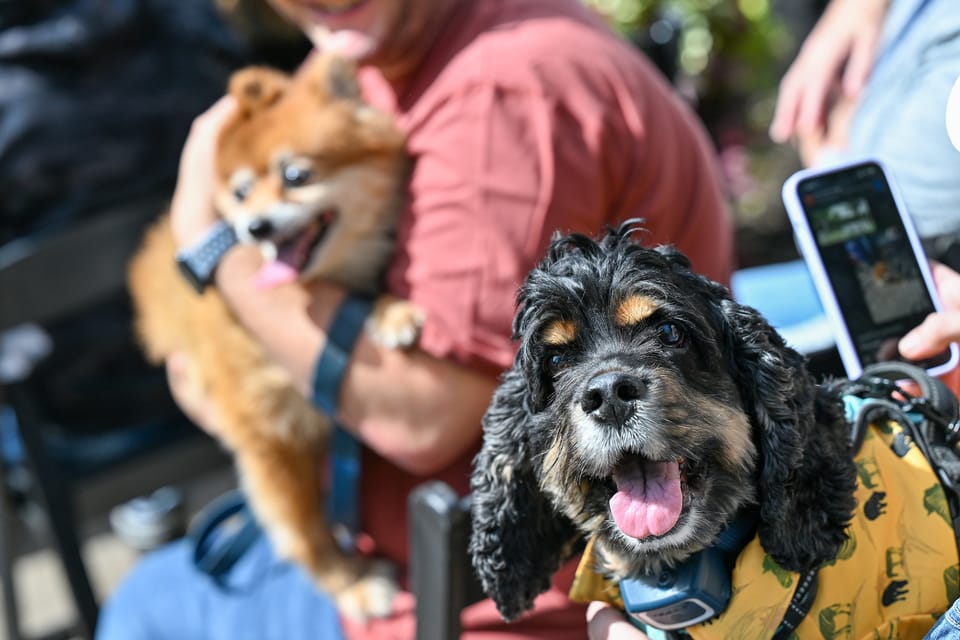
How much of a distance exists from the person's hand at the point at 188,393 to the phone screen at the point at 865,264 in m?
1.56

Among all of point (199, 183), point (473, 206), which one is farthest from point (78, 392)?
point (473, 206)

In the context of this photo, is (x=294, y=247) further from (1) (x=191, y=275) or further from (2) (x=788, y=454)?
(2) (x=788, y=454)

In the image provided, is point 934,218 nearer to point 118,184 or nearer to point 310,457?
point 310,457

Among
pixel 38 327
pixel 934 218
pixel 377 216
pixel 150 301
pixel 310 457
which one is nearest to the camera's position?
pixel 934 218

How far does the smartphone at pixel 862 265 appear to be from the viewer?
129cm

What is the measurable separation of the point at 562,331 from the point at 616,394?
95mm

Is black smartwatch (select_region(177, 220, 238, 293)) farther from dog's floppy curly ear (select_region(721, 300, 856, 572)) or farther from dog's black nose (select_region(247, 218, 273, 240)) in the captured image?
dog's floppy curly ear (select_region(721, 300, 856, 572))

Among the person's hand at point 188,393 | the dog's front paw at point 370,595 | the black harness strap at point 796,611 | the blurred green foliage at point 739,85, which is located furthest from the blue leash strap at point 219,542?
the blurred green foliage at point 739,85

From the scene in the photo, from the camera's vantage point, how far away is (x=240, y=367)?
Answer: 2199mm

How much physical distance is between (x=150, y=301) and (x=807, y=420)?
193 cm

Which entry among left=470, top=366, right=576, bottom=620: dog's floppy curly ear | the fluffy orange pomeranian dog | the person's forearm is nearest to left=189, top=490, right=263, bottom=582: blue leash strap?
the fluffy orange pomeranian dog

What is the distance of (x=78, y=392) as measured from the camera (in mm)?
3035

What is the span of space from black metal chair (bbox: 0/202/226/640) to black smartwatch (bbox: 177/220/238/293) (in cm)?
72

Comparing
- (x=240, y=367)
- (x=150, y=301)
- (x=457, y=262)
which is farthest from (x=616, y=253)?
(x=150, y=301)
